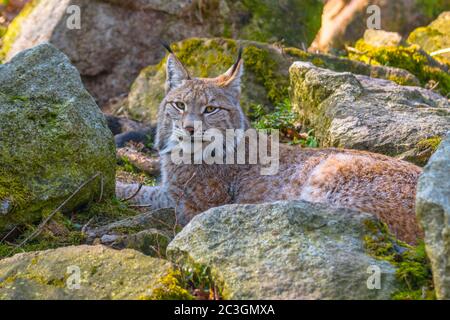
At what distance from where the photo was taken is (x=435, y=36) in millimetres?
11945

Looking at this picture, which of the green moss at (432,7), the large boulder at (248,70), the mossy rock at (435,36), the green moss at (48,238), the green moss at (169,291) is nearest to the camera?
the green moss at (169,291)

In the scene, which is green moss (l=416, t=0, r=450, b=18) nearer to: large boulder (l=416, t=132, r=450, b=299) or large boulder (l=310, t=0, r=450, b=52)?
large boulder (l=310, t=0, r=450, b=52)

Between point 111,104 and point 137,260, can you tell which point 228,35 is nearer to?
point 111,104

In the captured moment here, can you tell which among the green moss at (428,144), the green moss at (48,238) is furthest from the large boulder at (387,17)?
the green moss at (48,238)

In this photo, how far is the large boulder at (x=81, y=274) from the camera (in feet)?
12.2

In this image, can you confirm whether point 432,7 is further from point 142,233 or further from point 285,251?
point 285,251

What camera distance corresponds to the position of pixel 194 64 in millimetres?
8859

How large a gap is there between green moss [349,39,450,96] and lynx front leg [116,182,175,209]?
4.57 m

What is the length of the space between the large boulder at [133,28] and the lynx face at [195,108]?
3.70 meters

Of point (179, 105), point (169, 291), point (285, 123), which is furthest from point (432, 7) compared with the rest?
point (169, 291)

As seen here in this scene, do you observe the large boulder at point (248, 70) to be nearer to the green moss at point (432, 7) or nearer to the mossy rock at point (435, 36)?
the mossy rock at point (435, 36)

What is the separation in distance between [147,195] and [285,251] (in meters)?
2.65
